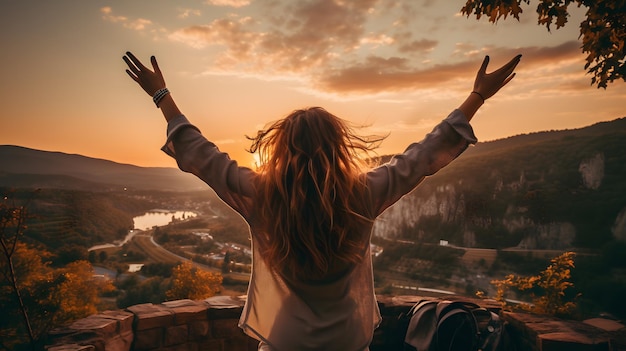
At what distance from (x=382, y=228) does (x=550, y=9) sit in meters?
43.4

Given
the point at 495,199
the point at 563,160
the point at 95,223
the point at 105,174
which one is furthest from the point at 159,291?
the point at 563,160

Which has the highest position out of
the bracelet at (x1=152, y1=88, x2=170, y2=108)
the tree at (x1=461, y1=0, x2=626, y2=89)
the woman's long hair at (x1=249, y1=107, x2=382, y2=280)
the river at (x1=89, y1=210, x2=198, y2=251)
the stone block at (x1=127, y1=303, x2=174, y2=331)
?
the tree at (x1=461, y1=0, x2=626, y2=89)

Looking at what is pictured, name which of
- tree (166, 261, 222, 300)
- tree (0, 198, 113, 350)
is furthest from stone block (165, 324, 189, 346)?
tree (0, 198, 113, 350)

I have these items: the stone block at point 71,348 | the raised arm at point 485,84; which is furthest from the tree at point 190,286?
the raised arm at point 485,84

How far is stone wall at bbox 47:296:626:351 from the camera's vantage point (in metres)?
2.87

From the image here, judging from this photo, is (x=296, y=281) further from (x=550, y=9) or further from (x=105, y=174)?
(x=105, y=174)

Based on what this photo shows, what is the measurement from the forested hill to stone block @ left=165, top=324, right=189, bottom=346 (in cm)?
2391

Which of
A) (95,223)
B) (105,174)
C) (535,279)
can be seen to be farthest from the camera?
(105,174)

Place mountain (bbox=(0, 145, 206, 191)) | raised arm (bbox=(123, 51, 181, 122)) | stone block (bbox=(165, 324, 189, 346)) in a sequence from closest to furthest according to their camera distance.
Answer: raised arm (bbox=(123, 51, 181, 122)), stone block (bbox=(165, 324, 189, 346)), mountain (bbox=(0, 145, 206, 191))

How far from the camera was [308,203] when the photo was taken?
131 cm

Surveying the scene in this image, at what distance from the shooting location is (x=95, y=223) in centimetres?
1781

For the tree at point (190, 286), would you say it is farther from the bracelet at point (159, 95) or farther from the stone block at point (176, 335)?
the bracelet at point (159, 95)

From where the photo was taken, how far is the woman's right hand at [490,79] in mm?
1596

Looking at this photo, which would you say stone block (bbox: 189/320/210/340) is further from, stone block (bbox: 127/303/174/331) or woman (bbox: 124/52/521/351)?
woman (bbox: 124/52/521/351)
